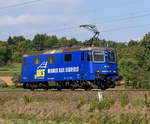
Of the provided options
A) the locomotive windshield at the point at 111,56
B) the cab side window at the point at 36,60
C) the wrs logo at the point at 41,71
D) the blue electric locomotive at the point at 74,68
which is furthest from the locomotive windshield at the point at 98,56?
the cab side window at the point at 36,60

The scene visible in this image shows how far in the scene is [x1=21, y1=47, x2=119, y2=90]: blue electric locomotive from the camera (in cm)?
2300

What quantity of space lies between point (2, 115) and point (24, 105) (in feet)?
4.41

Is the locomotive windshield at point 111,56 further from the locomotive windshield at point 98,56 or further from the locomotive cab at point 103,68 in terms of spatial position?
the locomotive windshield at point 98,56

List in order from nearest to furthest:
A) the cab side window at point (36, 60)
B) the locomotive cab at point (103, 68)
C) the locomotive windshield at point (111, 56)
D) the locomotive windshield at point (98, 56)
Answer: the locomotive cab at point (103, 68) < the locomotive windshield at point (98, 56) < the locomotive windshield at point (111, 56) < the cab side window at point (36, 60)

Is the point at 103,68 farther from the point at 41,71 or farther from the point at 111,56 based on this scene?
the point at 41,71

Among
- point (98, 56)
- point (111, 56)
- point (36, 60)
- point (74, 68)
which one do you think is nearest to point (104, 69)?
point (98, 56)

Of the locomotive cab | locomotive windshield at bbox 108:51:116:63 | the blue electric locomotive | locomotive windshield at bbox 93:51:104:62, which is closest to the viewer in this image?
the locomotive cab

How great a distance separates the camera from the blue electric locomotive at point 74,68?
23000mm

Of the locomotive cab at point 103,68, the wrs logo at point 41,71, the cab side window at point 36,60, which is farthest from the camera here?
the cab side window at point 36,60

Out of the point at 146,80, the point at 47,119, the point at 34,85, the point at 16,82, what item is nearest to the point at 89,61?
the point at 34,85

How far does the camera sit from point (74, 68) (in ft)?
79.2

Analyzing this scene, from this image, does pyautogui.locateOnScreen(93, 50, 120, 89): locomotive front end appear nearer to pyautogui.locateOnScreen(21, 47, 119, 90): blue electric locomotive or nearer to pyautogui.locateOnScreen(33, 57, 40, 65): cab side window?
pyautogui.locateOnScreen(21, 47, 119, 90): blue electric locomotive

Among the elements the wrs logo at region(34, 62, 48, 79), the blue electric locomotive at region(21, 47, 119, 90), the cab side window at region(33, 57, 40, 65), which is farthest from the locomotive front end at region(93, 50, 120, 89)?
the cab side window at region(33, 57, 40, 65)

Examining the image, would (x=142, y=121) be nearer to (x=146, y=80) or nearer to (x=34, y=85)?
(x=34, y=85)
